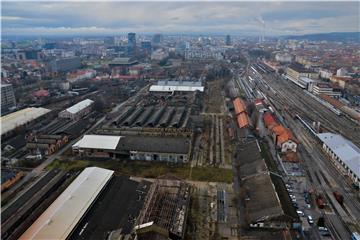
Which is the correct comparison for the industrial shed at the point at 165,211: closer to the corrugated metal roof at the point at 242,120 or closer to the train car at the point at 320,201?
the train car at the point at 320,201

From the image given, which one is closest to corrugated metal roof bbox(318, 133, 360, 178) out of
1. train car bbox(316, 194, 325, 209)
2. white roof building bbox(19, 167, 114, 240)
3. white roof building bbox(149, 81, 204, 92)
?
train car bbox(316, 194, 325, 209)

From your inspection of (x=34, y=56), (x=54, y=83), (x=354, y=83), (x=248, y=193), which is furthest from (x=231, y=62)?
(x=248, y=193)

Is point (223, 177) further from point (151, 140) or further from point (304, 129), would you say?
point (304, 129)

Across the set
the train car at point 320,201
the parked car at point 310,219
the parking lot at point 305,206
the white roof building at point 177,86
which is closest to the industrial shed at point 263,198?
the parking lot at point 305,206

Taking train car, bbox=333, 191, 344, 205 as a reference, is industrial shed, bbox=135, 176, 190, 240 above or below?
above

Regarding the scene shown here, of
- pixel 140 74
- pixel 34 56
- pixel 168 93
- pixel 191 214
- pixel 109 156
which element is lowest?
pixel 191 214

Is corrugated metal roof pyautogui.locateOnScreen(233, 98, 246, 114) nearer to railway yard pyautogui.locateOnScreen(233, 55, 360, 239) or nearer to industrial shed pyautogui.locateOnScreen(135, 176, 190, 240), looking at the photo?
railway yard pyautogui.locateOnScreen(233, 55, 360, 239)
